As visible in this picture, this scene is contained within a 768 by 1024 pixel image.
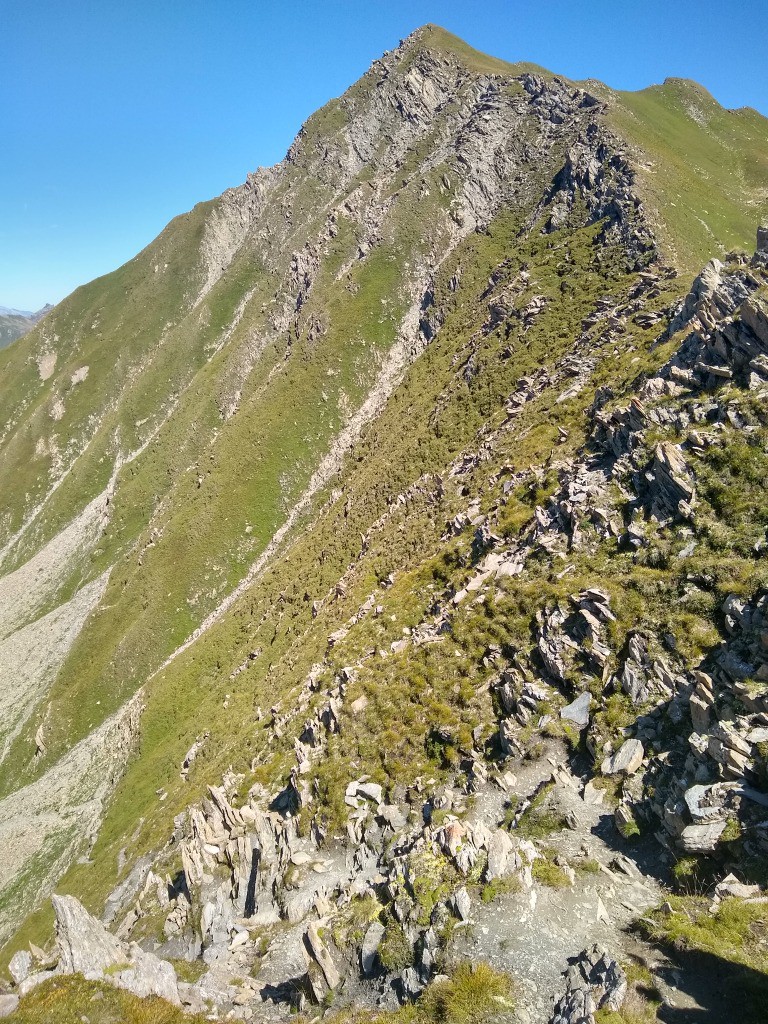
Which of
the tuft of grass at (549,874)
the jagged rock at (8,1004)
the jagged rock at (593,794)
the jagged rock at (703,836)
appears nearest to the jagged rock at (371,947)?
the tuft of grass at (549,874)

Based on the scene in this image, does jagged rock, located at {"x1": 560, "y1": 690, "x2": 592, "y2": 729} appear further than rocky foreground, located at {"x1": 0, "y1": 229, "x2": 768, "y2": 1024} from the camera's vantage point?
Yes

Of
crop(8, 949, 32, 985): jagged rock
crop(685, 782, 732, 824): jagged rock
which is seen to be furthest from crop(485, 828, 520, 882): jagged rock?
crop(8, 949, 32, 985): jagged rock

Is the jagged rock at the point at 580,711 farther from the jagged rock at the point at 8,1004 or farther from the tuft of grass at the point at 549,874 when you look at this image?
the jagged rock at the point at 8,1004

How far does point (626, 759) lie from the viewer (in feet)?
57.1

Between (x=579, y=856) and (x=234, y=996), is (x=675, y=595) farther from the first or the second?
(x=234, y=996)

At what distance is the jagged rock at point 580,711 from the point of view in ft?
64.6

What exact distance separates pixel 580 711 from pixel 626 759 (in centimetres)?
269

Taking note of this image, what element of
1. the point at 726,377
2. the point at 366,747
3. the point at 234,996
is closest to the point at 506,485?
→ the point at 726,377

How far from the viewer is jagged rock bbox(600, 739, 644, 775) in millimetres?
17234

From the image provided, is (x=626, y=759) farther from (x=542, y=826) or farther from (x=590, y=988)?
(x=590, y=988)

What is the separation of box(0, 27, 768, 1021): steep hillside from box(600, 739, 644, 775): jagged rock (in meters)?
0.10

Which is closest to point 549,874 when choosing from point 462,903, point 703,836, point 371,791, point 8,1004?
point 462,903

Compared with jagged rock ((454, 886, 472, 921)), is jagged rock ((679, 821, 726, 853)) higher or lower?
higher

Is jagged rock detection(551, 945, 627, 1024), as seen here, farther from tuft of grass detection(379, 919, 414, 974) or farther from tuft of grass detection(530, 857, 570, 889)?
tuft of grass detection(379, 919, 414, 974)
